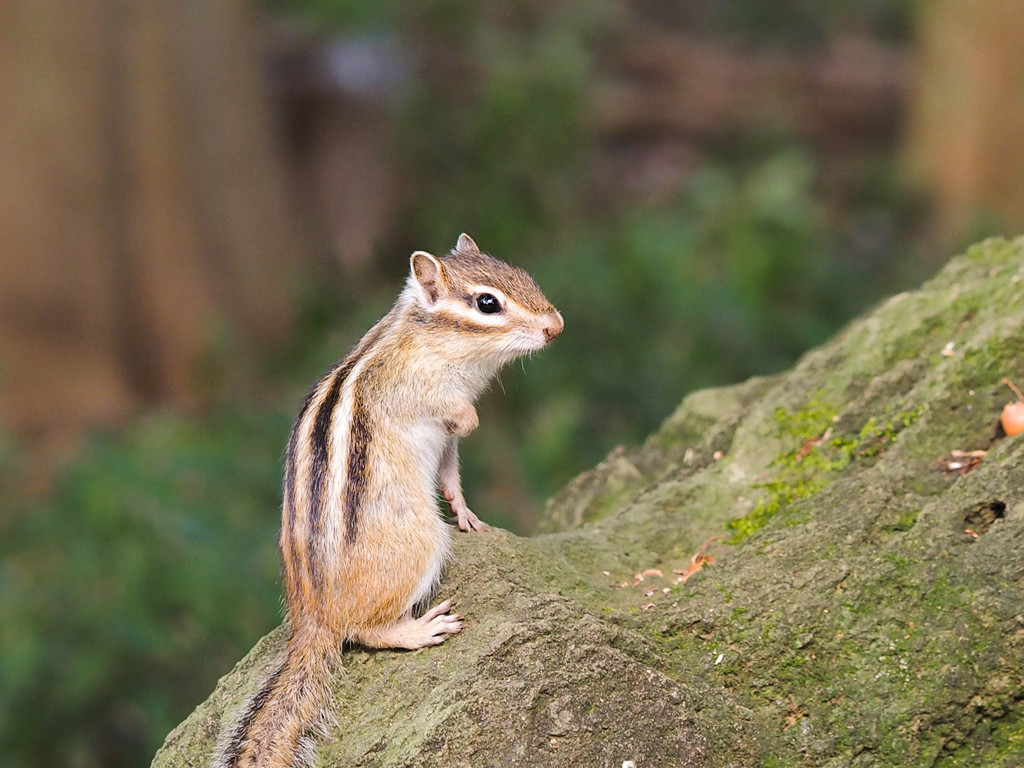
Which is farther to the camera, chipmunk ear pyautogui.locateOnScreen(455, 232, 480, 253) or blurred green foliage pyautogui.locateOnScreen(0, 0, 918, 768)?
blurred green foliage pyautogui.locateOnScreen(0, 0, 918, 768)

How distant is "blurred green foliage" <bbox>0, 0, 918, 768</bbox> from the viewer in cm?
635

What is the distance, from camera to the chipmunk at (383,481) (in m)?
3.14

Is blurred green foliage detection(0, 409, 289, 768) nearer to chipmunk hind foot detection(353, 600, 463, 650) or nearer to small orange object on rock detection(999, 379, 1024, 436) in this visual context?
chipmunk hind foot detection(353, 600, 463, 650)

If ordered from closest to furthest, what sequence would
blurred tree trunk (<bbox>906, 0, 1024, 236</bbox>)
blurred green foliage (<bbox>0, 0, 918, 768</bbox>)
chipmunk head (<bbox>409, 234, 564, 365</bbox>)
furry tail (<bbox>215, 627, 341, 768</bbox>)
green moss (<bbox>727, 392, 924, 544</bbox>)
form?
1. furry tail (<bbox>215, 627, 341, 768</bbox>)
2. green moss (<bbox>727, 392, 924, 544</bbox>)
3. chipmunk head (<bbox>409, 234, 564, 365</bbox>)
4. blurred green foliage (<bbox>0, 0, 918, 768</bbox>)
5. blurred tree trunk (<bbox>906, 0, 1024, 236</bbox>)

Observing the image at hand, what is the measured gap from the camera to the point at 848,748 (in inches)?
113

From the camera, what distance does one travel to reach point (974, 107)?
40.6 feet

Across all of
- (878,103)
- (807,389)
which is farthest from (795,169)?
(807,389)

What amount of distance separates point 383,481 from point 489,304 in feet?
2.59

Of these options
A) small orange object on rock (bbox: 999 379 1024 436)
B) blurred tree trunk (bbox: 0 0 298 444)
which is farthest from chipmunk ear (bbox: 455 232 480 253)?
blurred tree trunk (bbox: 0 0 298 444)

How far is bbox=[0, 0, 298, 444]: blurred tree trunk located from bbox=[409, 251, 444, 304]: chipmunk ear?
6.32 meters

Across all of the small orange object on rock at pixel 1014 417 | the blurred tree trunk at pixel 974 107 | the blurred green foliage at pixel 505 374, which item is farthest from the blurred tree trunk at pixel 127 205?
the small orange object on rock at pixel 1014 417

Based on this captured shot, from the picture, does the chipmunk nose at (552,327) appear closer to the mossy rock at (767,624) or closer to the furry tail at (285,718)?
the mossy rock at (767,624)

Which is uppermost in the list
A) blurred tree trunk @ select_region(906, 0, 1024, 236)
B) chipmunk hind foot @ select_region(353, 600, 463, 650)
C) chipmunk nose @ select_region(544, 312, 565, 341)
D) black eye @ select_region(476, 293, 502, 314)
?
blurred tree trunk @ select_region(906, 0, 1024, 236)

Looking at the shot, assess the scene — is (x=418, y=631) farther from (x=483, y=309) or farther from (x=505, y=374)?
(x=505, y=374)
